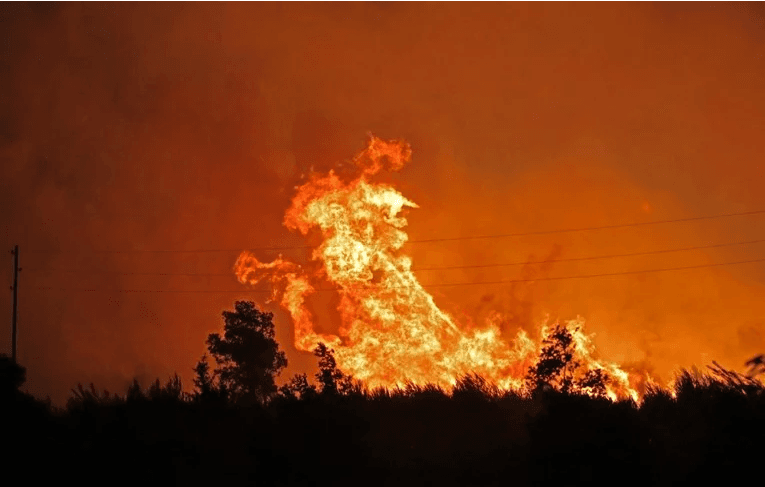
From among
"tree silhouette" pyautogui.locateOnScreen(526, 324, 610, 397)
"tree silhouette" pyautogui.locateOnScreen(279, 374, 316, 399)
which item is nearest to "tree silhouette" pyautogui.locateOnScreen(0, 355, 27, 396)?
"tree silhouette" pyautogui.locateOnScreen(279, 374, 316, 399)

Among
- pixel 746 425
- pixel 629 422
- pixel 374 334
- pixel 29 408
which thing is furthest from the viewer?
pixel 374 334

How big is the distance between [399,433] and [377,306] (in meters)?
27.5

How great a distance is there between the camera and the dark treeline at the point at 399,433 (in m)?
22.4

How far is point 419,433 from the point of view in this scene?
2814cm

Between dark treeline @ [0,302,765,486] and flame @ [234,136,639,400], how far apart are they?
69.6ft

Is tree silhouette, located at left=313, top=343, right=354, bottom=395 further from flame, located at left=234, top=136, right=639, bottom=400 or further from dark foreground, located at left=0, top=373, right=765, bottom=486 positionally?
flame, located at left=234, top=136, right=639, bottom=400

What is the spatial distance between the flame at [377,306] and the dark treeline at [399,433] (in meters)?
21.2

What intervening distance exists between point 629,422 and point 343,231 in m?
36.0

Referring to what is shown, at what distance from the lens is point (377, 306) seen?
55688mm

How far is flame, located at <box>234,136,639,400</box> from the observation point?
52.8 metres

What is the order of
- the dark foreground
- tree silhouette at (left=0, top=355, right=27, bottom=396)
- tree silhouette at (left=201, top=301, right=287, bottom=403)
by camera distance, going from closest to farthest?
1. the dark foreground
2. tree silhouette at (left=0, top=355, right=27, bottom=396)
3. tree silhouette at (left=201, top=301, right=287, bottom=403)

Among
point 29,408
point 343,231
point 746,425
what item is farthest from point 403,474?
point 343,231

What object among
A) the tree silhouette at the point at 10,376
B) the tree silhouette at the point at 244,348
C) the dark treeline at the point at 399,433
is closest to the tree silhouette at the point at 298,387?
the dark treeline at the point at 399,433

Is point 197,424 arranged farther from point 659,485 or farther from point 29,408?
point 659,485
